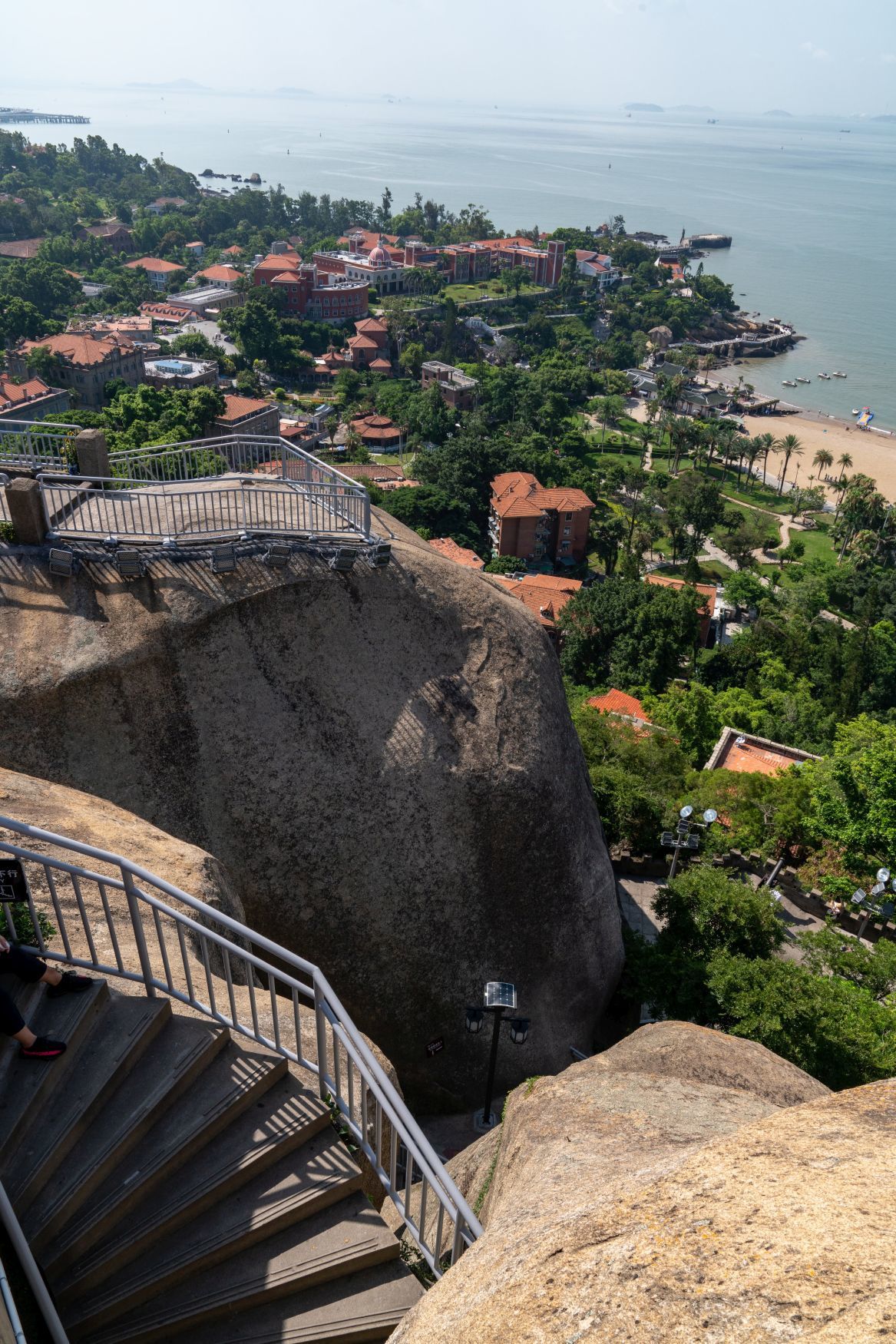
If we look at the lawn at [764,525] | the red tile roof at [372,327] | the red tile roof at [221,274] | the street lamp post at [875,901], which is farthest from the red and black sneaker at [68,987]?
the red tile roof at [221,274]

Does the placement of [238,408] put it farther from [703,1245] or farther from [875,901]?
[703,1245]

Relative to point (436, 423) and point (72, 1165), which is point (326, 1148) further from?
point (436, 423)

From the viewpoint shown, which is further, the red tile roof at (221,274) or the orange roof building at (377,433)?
the red tile roof at (221,274)

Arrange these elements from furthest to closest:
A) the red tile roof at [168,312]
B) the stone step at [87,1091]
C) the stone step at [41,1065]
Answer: the red tile roof at [168,312] → the stone step at [41,1065] → the stone step at [87,1091]

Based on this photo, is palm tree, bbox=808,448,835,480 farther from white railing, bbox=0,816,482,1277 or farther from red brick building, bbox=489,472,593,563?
white railing, bbox=0,816,482,1277

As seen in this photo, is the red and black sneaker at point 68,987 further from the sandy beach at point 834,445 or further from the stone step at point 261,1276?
A: the sandy beach at point 834,445

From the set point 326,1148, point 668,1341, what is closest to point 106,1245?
point 326,1148

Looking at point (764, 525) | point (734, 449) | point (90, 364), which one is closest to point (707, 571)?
point (764, 525)
